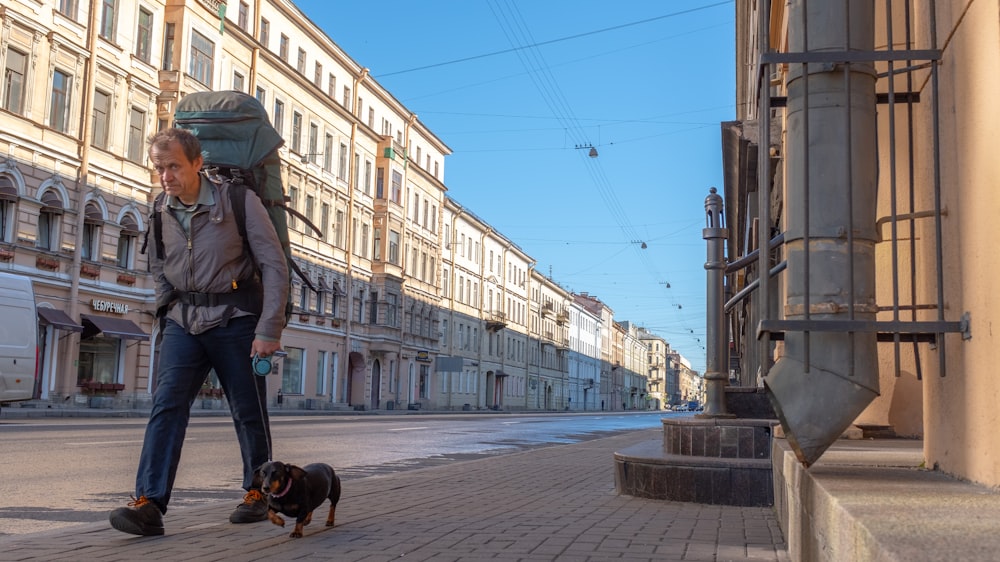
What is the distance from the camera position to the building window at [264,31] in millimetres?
41375

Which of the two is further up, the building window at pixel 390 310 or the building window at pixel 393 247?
the building window at pixel 393 247

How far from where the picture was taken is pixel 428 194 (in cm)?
6259

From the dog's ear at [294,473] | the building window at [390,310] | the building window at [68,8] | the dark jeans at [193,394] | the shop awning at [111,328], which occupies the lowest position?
the dog's ear at [294,473]

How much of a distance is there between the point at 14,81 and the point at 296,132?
58.6ft

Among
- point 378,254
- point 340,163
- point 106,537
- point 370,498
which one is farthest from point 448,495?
point 378,254

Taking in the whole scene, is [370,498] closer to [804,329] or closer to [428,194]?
[804,329]

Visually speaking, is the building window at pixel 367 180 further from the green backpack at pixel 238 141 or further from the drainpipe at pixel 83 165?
the green backpack at pixel 238 141

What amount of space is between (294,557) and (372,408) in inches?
1951

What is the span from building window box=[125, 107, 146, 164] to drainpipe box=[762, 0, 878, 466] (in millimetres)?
32280

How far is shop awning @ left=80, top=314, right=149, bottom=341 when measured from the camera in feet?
97.9

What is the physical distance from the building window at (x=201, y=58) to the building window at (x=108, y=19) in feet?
12.6

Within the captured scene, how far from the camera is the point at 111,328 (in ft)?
100

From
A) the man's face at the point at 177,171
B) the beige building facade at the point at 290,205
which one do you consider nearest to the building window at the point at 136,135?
the beige building facade at the point at 290,205

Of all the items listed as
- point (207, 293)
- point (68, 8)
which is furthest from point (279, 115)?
point (207, 293)
